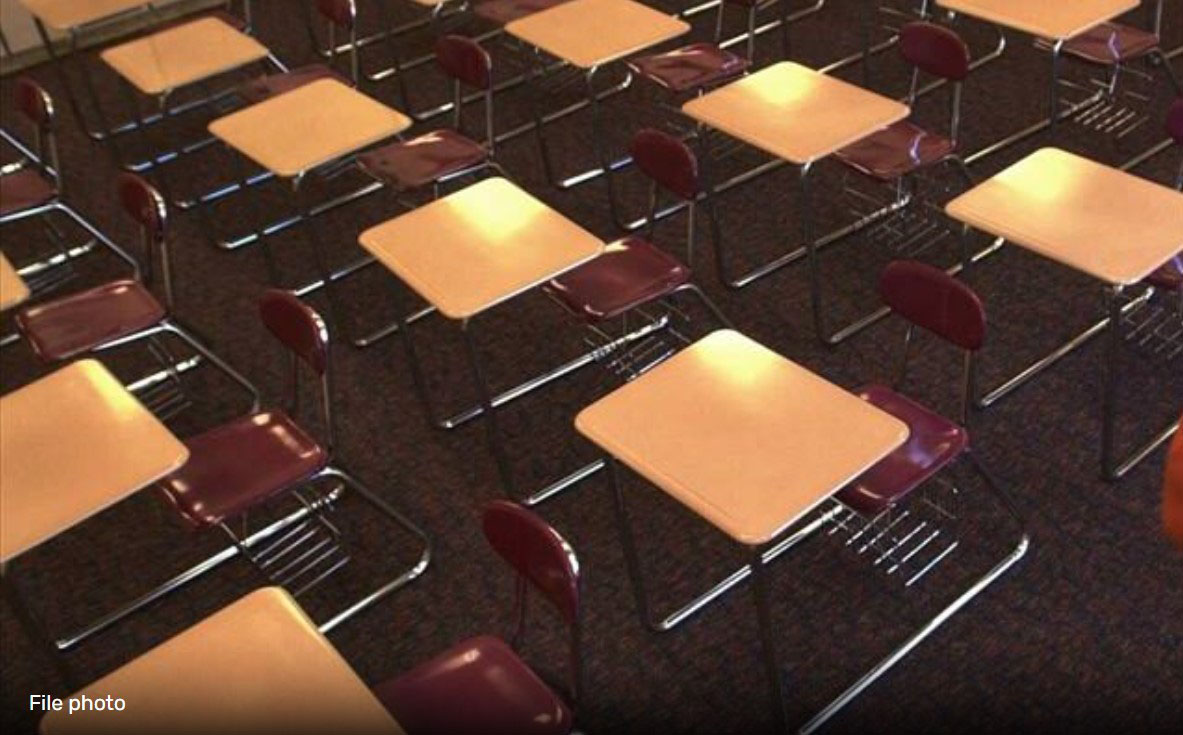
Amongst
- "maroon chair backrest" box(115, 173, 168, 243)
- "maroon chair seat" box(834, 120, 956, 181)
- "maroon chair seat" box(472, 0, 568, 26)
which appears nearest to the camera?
"maroon chair backrest" box(115, 173, 168, 243)

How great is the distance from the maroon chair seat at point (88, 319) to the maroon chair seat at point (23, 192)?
2.52 ft

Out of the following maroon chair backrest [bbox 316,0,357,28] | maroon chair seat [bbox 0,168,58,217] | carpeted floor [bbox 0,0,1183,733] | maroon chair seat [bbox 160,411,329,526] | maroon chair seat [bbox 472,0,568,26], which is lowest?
carpeted floor [bbox 0,0,1183,733]

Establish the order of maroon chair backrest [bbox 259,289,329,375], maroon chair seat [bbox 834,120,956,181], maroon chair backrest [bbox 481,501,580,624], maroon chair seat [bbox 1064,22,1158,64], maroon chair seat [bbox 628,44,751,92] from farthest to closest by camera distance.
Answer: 1. maroon chair seat [bbox 628,44,751,92]
2. maroon chair seat [bbox 1064,22,1158,64]
3. maroon chair seat [bbox 834,120,956,181]
4. maroon chair backrest [bbox 259,289,329,375]
5. maroon chair backrest [bbox 481,501,580,624]

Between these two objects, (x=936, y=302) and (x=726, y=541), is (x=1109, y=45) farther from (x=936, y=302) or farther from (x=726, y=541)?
(x=726, y=541)

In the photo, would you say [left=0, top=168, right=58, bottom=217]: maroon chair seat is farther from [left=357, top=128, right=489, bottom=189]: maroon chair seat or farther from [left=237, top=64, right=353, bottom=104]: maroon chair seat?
[left=357, top=128, right=489, bottom=189]: maroon chair seat

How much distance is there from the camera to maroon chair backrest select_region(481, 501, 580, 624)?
2172 mm

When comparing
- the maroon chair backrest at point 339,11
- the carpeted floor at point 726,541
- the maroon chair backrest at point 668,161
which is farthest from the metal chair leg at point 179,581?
the maroon chair backrest at point 339,11

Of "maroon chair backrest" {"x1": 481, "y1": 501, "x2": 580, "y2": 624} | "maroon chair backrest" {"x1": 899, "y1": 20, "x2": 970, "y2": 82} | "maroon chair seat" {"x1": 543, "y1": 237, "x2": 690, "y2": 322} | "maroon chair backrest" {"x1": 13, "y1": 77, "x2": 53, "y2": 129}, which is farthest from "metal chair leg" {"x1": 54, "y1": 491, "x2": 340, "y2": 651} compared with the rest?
"maroon chair backrest" {"x1": 899, "y1": 20, "x2": 970, "y2": 82}

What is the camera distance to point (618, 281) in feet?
11.2

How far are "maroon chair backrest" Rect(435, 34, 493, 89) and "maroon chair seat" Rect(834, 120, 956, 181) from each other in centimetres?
139

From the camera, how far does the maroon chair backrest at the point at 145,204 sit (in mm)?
3531

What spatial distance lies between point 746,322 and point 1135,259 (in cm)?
136

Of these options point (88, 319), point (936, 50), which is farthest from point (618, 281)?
point (936, 50)

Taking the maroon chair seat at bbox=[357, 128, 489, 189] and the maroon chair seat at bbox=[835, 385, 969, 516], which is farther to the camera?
the maroon chair seat at bbox=[357, 128, 489, 189]
